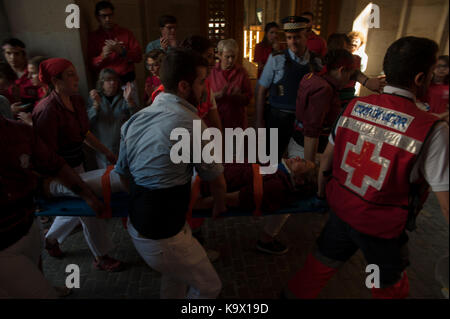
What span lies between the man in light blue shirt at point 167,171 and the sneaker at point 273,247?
1277 millimetres

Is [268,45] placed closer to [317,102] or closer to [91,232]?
[317,102]

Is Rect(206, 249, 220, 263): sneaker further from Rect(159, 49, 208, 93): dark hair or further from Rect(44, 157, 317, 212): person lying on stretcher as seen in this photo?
Rect(159, 49, 208, 93): dark hair

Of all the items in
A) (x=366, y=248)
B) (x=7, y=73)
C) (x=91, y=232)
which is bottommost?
(x=91, y=232)

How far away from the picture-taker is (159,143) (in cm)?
164

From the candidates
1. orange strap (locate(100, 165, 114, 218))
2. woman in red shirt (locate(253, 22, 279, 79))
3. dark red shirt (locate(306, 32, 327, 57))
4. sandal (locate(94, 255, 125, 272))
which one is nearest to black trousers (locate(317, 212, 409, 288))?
orange strap (locate(100, 165, 114, 218))

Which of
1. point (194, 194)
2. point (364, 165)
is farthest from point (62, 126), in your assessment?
point (364, 165)

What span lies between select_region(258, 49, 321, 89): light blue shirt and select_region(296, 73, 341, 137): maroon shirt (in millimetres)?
585

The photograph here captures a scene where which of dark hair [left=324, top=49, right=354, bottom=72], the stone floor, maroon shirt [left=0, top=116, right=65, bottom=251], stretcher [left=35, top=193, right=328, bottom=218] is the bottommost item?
the stone floor

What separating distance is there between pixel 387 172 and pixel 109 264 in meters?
2.60

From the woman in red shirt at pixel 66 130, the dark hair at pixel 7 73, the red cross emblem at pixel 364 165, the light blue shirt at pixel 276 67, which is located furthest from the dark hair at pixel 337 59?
the dark hair at pixel 7 73

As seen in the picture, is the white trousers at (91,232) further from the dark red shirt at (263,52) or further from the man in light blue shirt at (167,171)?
the dark red shirt at (263,52)

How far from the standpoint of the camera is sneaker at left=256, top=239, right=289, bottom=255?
305cm
